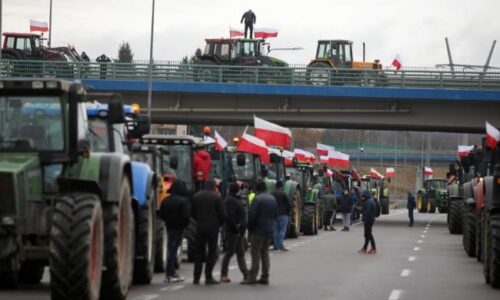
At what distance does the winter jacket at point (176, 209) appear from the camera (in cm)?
2211

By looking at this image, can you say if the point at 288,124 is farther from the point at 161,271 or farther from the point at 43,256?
the point at 43,256

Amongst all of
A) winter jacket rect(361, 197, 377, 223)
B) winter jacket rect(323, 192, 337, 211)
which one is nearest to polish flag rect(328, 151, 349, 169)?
winter jacket rect(323, 192, 337, 211)

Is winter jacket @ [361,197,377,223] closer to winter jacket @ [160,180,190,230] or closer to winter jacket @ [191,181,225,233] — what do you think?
winter jacket @ [191,181,225,233]

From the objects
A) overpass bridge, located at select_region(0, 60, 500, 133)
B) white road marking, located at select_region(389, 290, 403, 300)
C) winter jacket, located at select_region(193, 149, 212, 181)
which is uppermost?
overpass bridge, located at select_region(0, 60, 500, 133)

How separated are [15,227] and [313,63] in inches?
2184

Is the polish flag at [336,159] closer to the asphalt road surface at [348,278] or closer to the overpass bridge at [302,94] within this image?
the overpass bridge at [302,94]

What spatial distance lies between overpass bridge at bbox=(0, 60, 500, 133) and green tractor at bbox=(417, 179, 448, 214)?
16449mm

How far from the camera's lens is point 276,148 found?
147 feet

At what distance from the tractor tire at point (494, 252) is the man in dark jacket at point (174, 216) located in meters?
4.77

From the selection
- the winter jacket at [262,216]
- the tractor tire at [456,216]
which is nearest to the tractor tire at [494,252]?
the winter jacket at [262,216]

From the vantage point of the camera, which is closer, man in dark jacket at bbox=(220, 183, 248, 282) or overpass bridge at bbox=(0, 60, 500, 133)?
man in dark jacket at bbox=(220, 183, 248, 282)

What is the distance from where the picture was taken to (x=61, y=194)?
642 inches

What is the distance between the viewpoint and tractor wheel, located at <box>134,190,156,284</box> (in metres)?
20.3

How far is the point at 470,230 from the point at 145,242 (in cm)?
1367
